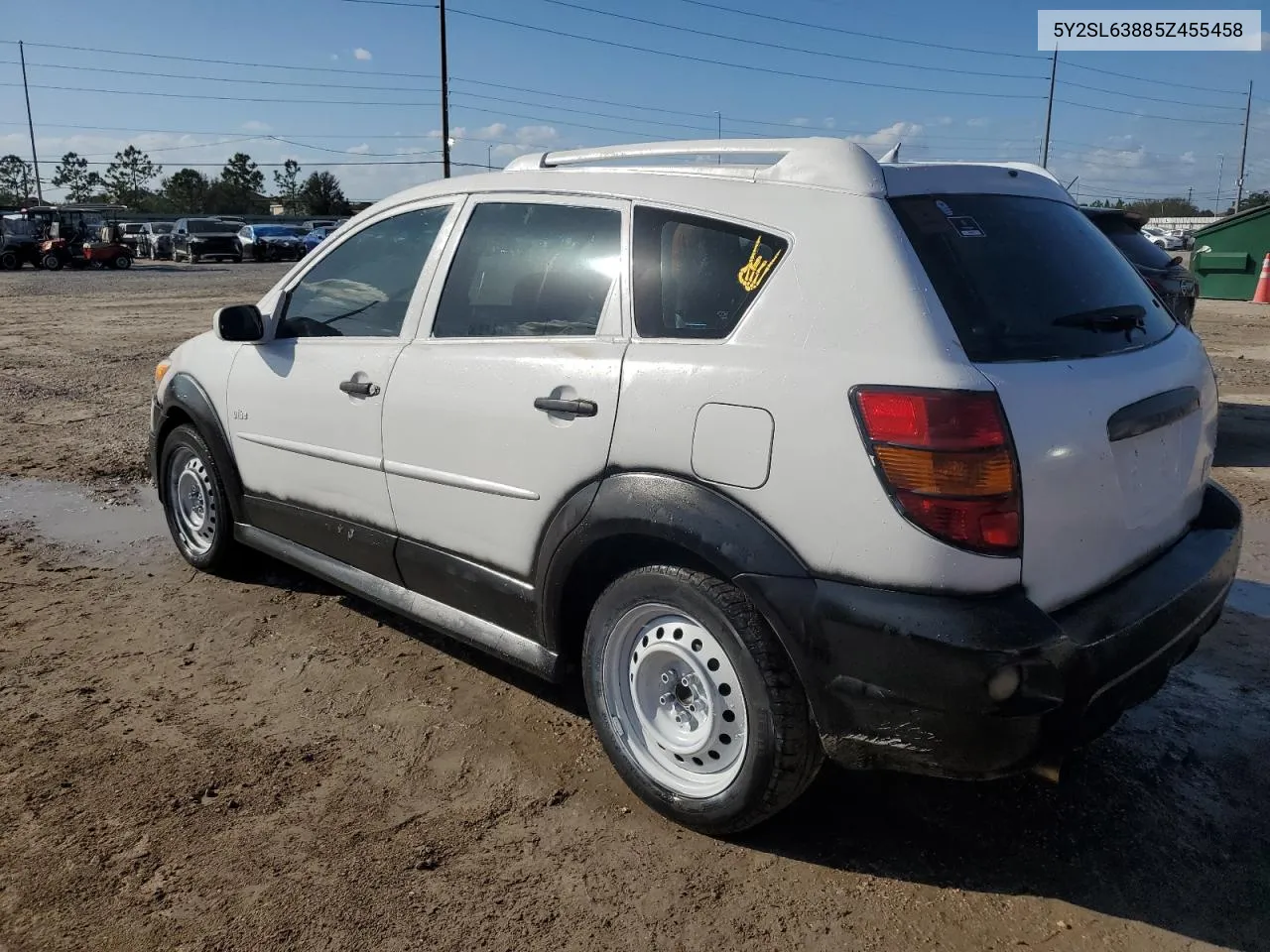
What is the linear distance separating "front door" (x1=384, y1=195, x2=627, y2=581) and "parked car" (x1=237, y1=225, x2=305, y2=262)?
136 feet

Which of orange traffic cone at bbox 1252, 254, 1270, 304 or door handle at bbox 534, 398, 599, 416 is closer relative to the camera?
door handle at bbox 534, 398, 599, 416

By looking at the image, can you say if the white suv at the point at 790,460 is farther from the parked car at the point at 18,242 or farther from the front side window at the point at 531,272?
the parked car at the point at 18,242

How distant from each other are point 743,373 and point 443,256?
148 centimetres

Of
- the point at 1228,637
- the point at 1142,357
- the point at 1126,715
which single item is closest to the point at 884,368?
the point at 1142,357

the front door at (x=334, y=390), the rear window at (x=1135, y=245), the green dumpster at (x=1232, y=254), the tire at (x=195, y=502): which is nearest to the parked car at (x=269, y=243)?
the green dumpster at (x=1232, y=254)

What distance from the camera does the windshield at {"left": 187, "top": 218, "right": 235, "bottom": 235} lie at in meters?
42.8

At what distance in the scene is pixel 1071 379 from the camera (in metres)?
2.46

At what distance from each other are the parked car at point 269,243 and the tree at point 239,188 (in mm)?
49487

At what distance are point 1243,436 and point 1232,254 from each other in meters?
14.3

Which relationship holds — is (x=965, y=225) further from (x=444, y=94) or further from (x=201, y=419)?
(x=444, y=94)

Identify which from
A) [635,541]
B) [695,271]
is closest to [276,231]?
[695,271]

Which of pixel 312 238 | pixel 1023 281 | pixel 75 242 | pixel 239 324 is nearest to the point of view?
pixel 1023 281

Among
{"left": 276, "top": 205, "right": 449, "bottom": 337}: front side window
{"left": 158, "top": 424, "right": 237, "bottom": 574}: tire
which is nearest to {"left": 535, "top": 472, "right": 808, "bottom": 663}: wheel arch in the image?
{"left": 276, "top": 205, "right": 449, "bottom": 337}: front side window

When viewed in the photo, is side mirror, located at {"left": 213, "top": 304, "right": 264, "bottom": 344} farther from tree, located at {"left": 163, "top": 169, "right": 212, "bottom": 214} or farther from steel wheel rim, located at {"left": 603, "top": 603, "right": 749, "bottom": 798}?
tree, located at {"left": 163, "top": 169, "right": 212, "bottom": 214}
